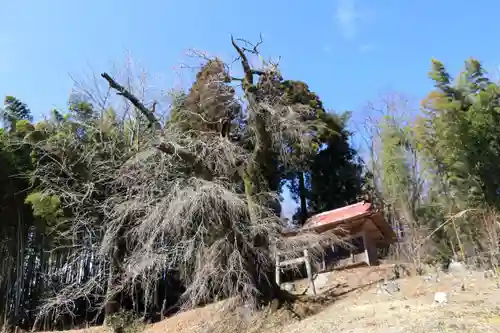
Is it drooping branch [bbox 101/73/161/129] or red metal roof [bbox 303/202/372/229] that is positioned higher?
drooping branch [bbox 101/73/161/129]

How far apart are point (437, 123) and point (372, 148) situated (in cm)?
930

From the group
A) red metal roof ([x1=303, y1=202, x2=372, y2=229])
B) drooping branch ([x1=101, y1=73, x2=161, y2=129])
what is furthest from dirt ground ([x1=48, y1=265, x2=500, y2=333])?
drooping branch ([x1=101, y1=73, x2=161, y2=129])

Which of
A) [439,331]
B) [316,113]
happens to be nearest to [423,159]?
[316,113]

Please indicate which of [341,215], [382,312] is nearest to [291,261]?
[382,312]

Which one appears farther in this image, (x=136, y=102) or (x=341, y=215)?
(x=341, y=215)

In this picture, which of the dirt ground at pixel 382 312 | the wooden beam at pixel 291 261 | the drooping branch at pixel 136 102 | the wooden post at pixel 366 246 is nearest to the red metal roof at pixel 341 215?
the wooden post at pixel 366 246

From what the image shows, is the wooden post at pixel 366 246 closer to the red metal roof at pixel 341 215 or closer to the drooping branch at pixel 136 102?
the red metal roof at pixel 341 215

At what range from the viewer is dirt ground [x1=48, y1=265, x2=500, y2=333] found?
22.4 ft

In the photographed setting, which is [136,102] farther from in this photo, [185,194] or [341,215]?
[341,215]

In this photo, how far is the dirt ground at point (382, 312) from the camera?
6.83m

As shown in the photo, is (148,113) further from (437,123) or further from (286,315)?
(437,123)

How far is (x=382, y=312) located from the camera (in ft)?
26.3

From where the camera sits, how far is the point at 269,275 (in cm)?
961

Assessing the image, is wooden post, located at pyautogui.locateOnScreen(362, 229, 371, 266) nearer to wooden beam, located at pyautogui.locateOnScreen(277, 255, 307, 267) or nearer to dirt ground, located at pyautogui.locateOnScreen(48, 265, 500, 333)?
dirt ground, located at pyautogui.locateOnScreen(48, 265, 500, 333)
